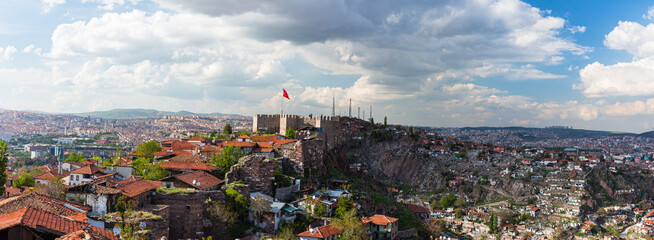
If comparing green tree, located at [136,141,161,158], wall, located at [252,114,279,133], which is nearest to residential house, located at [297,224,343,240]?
green tree, located at [136,141,161,158]

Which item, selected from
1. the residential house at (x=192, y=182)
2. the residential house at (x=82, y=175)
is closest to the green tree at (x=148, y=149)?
the residential house at (x=82, y=175)

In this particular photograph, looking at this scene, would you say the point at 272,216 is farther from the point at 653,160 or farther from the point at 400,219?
the point at 653,160

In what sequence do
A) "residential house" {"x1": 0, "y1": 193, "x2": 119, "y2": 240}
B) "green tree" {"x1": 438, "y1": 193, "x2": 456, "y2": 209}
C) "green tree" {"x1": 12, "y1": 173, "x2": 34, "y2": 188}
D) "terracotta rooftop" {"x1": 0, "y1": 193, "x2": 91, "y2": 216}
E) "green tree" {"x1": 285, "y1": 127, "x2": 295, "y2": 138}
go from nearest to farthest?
"residential house" {"x1": 0, "y1": 193, "x2": 119, "y2": 240}, "terracotta rooftop" {"x1": 0, "y1": 193, "x2": 91, "y2": 216}, "green tree" {"x1": 12, "y1": 173, "x2": 34, "y2": 188}, "green tree" {"x1": 285, "y1": 127, "x2": 295, "y2": 138}, "green tree" {"x1": 438, "y1": 193, "x2": 456, "y2": 209}

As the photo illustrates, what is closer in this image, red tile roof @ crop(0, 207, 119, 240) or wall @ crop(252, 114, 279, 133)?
red tile roof @ crop(0, 207, 119, 240)

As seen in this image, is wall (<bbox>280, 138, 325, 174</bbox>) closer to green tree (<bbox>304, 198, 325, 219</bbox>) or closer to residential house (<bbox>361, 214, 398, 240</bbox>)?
green tree (<bbox>304, 198, 325, 219</bbox>)

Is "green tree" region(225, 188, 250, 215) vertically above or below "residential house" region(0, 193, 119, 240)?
below

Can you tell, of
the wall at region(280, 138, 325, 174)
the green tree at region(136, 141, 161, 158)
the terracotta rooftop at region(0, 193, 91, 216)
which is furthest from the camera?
the green tree at region(136, 141, 161, 158)

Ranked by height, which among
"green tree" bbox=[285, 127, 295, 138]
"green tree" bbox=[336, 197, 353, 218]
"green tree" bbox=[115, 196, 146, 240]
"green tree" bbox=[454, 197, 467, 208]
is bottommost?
"green tree" bbox=[454, 197, 467, 208]

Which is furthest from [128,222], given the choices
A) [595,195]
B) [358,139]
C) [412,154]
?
[595,195]
